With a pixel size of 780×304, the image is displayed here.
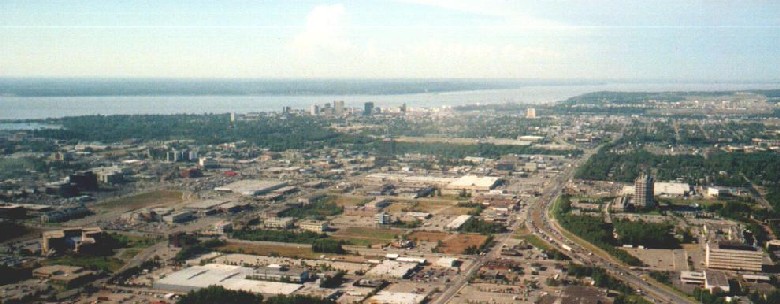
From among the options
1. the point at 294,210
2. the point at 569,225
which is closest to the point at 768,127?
the point at 569,225

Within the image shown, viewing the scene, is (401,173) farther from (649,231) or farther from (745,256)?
(745,256)

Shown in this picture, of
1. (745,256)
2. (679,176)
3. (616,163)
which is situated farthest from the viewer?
(616,163)

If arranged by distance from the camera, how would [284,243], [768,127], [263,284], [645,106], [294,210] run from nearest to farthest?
[263,284] → [284,243] → [294,210] → [768,127] → [645,106]

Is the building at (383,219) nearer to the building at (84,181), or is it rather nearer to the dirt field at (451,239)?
the dirt field at (451,239)

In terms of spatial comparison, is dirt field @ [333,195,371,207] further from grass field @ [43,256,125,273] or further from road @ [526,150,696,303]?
grass field @ [43,256,125,273]

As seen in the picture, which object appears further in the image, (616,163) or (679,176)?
(616,163)

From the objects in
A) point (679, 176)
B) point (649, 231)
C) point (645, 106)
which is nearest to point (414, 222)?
point (649, 231)

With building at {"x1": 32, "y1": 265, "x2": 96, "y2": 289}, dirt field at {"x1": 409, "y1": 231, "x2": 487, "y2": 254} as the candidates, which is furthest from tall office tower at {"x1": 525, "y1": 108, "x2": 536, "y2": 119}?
building at {"x1": 32, "y1": 265, "x2": 96, "y2": 289}
